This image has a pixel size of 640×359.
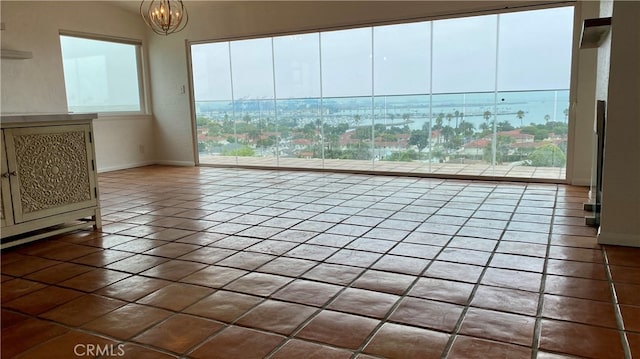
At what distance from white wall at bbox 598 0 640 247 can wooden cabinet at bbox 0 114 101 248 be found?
3.56 metres

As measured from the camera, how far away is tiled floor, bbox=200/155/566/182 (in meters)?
5.49

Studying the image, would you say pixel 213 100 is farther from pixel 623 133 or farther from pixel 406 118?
Result: pixel 623 133

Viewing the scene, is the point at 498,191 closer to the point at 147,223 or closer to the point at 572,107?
the point at 572,107

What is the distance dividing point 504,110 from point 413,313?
14.0 ft

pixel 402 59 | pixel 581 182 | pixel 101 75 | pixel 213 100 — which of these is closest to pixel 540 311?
pixel 581 182

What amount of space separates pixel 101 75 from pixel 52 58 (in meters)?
0.89

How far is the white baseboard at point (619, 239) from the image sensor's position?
2.84 meters

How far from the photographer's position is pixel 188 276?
2.53 m

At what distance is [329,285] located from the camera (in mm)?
2359

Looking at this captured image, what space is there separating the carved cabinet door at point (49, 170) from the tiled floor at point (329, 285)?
0.91ft

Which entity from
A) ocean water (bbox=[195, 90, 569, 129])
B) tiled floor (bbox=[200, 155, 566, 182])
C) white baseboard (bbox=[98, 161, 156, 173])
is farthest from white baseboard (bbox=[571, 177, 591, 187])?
white baseboard (bbox=[98, 161, 156, 173])

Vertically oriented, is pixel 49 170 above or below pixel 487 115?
below

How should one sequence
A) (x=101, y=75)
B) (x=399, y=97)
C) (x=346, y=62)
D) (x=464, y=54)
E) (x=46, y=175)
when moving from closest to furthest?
(x=46, y=175) < (x=464, y=54) < (x=399, y=97) < (x=346, y=62) < (x=101, y=75)

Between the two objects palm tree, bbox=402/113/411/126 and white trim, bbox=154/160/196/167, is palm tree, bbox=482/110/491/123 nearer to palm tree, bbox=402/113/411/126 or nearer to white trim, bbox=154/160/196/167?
palm tree, bbox=402/113/411/126
